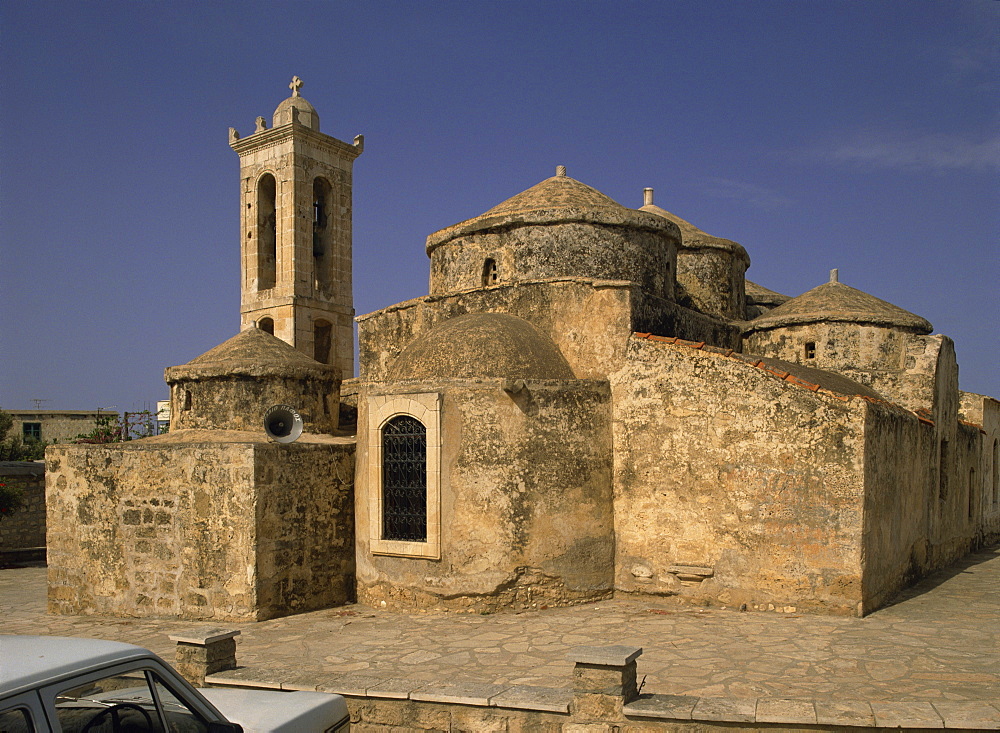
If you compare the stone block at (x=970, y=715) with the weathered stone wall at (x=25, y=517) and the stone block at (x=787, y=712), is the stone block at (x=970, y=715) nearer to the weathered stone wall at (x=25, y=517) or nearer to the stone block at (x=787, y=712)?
the stone block at (x=787, y=712)

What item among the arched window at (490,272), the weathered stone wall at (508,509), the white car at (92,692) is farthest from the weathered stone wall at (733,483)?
the white car at (92,692)

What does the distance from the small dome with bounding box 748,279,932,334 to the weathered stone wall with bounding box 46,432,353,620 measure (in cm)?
807

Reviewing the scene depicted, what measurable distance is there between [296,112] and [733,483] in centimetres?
1646

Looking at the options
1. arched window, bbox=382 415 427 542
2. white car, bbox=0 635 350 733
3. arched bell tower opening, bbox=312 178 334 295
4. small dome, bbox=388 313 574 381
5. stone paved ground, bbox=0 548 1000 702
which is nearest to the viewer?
white car, bbox=0 635 350 733

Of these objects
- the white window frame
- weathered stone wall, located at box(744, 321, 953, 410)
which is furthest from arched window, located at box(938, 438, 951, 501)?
the white window frame

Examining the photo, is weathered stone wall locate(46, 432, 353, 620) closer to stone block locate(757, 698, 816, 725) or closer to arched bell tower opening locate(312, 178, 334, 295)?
stone block locate(757, 698, 816, 725)

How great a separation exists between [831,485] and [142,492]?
→ 313 inches

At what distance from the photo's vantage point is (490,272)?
12.3 m

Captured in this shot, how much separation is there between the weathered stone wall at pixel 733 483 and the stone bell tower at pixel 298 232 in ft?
41.0

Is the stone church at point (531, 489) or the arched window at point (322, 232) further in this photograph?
the arched window at point (322, 232)

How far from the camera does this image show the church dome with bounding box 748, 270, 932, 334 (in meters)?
13.7

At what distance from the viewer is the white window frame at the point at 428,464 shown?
9.30 metres

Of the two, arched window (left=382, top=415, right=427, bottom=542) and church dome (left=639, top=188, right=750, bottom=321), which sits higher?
Result: church dome (left=639, top=188, right=750, bottom=321)

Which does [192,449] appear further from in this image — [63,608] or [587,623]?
[587,623]
